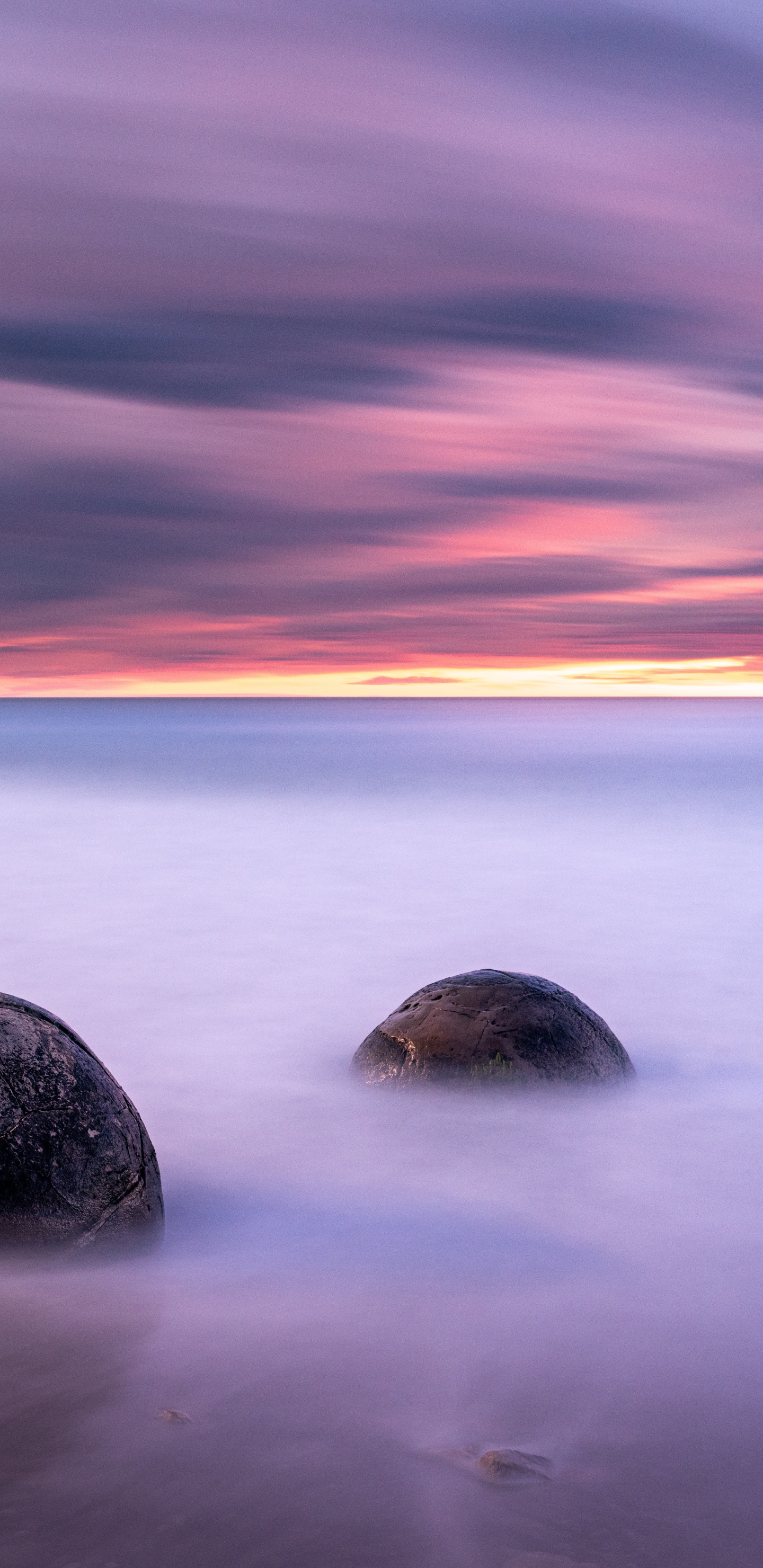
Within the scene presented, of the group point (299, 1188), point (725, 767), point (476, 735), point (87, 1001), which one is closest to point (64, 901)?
point (87, 1001)

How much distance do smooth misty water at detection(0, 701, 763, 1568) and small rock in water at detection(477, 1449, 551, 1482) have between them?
0.04 m

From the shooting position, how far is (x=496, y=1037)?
276 inches

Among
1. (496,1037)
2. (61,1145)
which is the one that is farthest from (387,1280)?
(496,1037)

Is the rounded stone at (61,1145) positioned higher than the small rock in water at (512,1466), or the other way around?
the rounded stone at (61,1145)

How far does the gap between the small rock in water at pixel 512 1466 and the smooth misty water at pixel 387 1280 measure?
42 mm

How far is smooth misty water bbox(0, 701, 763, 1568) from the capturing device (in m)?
3.32

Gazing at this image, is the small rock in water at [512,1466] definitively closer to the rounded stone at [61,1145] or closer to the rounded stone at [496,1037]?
the rounded stone at [61,1145]

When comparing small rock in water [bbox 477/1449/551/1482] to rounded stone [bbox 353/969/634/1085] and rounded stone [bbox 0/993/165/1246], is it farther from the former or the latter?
rounded stone [bbox 353/969/634/1085]

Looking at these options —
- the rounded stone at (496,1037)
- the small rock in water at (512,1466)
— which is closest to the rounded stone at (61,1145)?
the small rock in water at (512,1466)

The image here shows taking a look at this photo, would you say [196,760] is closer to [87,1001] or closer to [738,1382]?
[87,1001]

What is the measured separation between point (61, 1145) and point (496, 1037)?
2.97 m

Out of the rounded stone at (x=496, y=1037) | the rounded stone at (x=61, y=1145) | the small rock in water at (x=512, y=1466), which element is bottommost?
the small rock in water at (x=512, y=1466)

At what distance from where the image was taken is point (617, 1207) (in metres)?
5.79

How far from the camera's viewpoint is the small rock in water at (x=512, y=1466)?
→ 3.49 m
